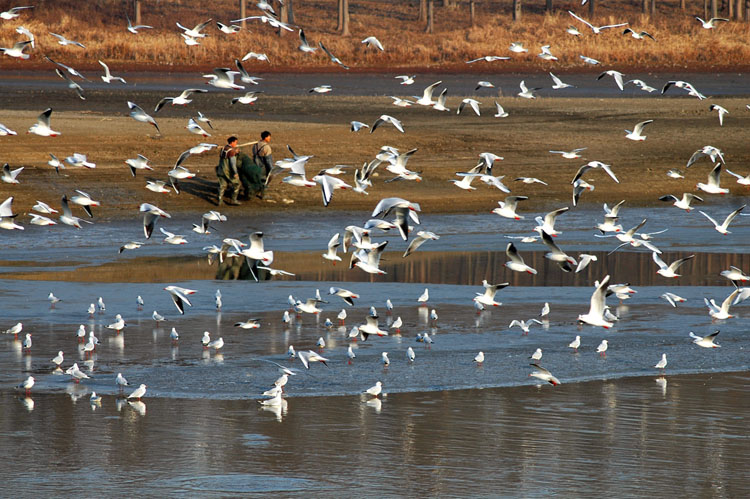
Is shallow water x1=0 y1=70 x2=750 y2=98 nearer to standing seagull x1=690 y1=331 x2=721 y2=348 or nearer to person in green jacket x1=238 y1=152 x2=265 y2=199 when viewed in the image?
person in green jacket x1=238 y1=152 x2=265 y2=199

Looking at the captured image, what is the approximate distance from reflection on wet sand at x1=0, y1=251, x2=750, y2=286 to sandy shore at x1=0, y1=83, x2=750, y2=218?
14.7 feet

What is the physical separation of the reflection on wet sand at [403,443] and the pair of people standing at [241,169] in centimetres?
1353

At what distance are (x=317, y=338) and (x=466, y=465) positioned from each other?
5224 millimetres

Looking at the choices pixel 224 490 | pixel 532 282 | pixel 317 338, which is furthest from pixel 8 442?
pixel 532 282

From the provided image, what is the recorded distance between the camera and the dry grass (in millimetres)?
64812

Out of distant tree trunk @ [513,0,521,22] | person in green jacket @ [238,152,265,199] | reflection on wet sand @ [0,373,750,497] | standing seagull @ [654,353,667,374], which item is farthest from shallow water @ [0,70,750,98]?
reflection on wet sand @ [0,373,750,497]

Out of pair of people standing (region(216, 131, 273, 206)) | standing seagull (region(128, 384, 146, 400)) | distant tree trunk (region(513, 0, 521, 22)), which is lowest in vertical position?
distant tree trunk (region(513, 0, 521, 22))

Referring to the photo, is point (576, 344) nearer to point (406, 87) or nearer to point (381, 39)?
point (406, 87)

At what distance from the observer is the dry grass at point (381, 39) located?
64812mm

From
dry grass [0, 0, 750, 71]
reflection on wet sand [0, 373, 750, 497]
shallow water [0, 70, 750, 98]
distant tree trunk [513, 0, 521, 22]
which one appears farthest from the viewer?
distant tree trunk [513, 0, 521, 22]

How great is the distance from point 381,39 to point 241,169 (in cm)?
5502

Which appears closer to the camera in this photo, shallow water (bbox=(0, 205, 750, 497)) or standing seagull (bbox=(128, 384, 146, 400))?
shallow water (bbox=(0, 205, 750, 497))

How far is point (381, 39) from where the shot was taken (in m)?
79.8

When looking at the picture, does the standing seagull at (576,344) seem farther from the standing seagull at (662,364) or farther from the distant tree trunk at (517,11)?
the distant tree trunk at (517,11)
